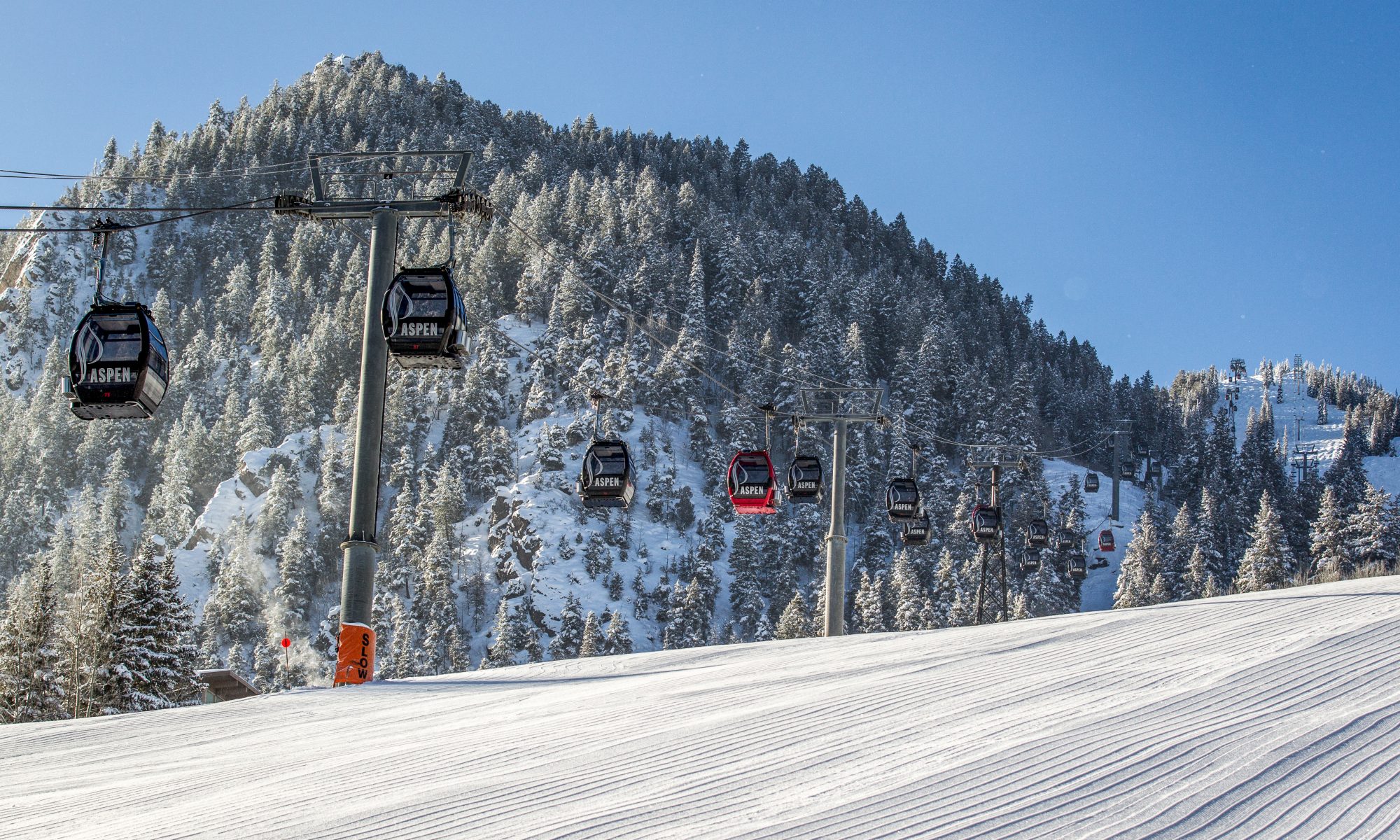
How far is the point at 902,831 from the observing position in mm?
4449

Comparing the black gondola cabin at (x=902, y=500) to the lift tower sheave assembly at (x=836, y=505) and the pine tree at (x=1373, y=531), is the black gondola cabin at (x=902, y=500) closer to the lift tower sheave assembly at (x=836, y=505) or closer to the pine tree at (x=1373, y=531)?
the lift tower sheave assembly at (x=836, y=505)

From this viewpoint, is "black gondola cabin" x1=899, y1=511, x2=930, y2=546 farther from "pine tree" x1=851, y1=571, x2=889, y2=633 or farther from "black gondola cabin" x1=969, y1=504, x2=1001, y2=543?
"pine tree" x1=851, y1=571, x2=889, y2=633

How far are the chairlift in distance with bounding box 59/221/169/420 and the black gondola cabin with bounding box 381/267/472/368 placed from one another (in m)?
2.61

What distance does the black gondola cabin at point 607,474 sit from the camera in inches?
860

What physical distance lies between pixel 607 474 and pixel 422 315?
28.6 ft

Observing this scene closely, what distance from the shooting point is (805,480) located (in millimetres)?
29047

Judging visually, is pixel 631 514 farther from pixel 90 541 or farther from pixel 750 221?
pixel 750 221

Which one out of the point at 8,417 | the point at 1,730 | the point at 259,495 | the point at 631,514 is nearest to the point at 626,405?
the point at 631,514

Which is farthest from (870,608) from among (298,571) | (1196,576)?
(298,571)

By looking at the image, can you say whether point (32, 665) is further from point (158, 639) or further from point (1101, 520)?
point (1101, 520)

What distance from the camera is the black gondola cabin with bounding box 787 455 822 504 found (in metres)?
28.6

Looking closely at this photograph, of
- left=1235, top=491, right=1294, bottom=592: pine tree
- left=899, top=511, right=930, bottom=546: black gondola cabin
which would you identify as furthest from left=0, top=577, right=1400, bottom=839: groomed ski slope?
left=1235, top=491, right=1294, bottom=592: pine tree

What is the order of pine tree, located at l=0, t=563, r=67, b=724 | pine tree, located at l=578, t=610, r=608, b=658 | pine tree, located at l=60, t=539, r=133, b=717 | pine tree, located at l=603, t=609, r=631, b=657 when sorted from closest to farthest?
pine tree, located at l=60, t=539, r=133, b=717 → pine tree, located at l=0, t=563, r=67, b=724 → pine tree, located at l=578, t=610, r=608, b=658 → pine tree, located at l=603, t=609, r=631, b=657

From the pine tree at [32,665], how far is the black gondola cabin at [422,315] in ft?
83.2
